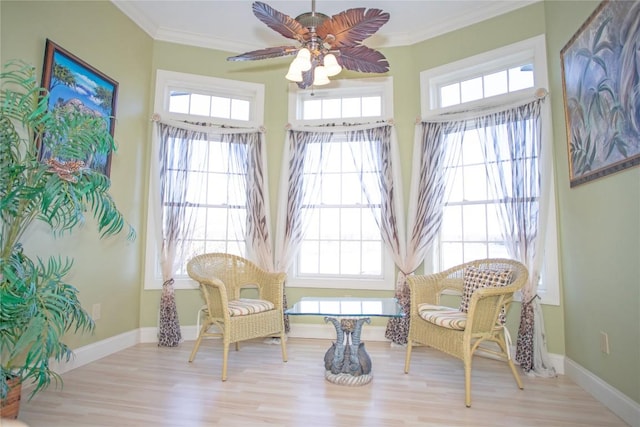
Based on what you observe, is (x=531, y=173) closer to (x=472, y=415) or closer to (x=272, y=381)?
(x=472, y=415)

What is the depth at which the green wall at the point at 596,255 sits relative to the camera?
83.4 inches

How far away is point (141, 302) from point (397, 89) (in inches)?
137

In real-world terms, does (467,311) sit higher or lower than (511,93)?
lower

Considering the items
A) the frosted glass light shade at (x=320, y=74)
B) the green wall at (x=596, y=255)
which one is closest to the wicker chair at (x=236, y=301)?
the frosted glass light shade at (x=320, y=74)

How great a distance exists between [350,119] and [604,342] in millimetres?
2897

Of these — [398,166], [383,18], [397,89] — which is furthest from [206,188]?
[383,18]

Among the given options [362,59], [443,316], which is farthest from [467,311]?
[362,59]

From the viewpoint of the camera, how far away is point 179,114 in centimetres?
397

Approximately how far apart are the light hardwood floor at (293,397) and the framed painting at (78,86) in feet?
5.54

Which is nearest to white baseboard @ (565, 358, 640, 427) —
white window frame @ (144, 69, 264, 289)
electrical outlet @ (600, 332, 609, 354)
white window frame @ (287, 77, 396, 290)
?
electrical outlet @ (600, 332, 609, 354)

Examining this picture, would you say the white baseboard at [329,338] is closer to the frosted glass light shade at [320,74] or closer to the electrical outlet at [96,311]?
the electrical outlet at [96,311]

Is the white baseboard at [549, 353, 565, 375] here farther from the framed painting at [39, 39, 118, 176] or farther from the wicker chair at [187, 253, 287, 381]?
the framed painting at [39, 39, 118, 176]

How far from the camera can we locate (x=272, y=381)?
271cm

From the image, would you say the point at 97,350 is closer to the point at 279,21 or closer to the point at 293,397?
the point at 293,397
